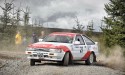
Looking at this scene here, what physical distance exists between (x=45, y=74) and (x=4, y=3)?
93.5ft

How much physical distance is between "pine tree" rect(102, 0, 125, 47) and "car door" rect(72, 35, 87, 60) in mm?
17511

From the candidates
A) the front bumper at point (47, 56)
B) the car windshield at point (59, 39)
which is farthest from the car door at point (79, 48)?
the front bumper at point (47, 56)

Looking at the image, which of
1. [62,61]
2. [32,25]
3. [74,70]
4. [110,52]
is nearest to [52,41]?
[62,61]

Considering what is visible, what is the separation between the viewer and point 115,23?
36500 mm

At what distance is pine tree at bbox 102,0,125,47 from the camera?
35844mm

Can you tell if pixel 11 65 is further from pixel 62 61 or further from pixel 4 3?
pixel 4 3

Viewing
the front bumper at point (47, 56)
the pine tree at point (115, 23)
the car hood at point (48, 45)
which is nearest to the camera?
the front bumper at point (47, 56)

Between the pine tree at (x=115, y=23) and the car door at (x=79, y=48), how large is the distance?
689 inches

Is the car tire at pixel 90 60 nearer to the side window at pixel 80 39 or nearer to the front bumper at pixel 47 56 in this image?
the side window at pixel 80 39

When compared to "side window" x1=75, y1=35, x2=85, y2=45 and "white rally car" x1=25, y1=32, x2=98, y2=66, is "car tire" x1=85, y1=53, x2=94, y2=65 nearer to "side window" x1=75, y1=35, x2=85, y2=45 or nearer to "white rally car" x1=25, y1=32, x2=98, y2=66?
"white rally car" x1=25, y1=32, x2=98, y2=66

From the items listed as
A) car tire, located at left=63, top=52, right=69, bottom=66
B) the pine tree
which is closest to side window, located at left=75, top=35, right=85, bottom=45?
car tire, located at left=63, top=52, right=69, bottom=66

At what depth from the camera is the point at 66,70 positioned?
14.8 meters

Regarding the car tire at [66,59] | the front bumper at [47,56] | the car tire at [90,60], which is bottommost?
the car tire at [90,60]

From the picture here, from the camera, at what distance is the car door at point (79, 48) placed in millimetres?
17506
